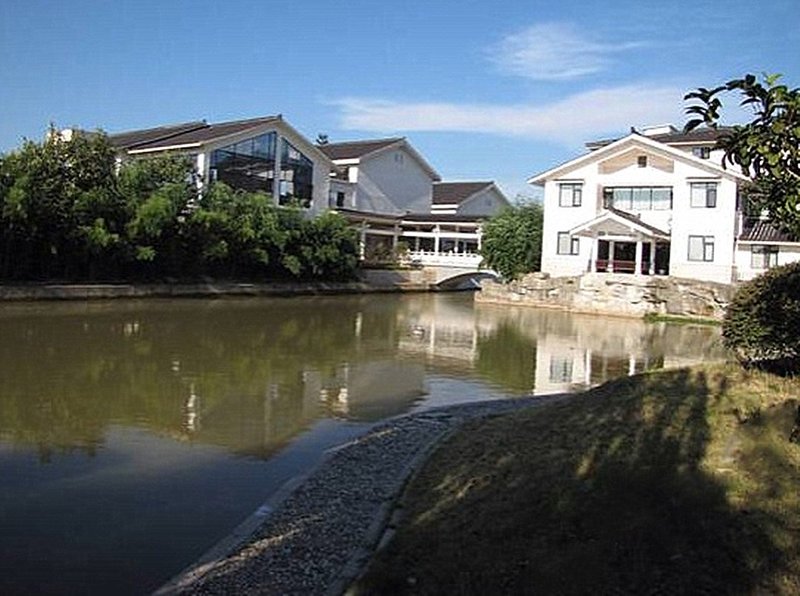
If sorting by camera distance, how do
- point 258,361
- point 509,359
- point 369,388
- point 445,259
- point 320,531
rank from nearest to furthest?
1. point 320,531
2. point 369,388
3. point 258,361
4. point 509,359
5. point 445,259

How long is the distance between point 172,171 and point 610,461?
2886 cm

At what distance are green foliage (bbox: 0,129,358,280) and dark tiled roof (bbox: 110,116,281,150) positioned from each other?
3343 mm

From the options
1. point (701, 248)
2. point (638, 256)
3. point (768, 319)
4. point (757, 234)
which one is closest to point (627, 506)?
point (768, 319)

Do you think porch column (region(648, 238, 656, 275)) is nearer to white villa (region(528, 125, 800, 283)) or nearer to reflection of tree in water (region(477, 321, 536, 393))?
white villa (region(528, 125, 800, 283))

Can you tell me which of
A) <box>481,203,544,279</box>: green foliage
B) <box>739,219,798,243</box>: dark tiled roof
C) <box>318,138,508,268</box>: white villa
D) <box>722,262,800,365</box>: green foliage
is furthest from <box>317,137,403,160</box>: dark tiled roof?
<box>722,262,800,365</box>: green foliage

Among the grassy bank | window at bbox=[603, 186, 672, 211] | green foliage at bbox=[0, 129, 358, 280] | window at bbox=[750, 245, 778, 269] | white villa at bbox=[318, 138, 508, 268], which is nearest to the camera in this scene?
the grassy bank

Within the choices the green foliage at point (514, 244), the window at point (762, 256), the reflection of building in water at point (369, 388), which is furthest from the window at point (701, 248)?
the reflection of building in water at point (369, 388)

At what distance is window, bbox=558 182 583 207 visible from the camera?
36125 mm

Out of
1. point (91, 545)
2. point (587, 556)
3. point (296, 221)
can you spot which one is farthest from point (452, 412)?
point (296, 221)

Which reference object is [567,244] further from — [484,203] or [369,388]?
[369,388]

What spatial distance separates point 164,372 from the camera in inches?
519

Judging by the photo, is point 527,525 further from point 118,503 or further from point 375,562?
point 118,503

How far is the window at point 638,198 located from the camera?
1356 inches

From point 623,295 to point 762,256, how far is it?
629 centimetres
